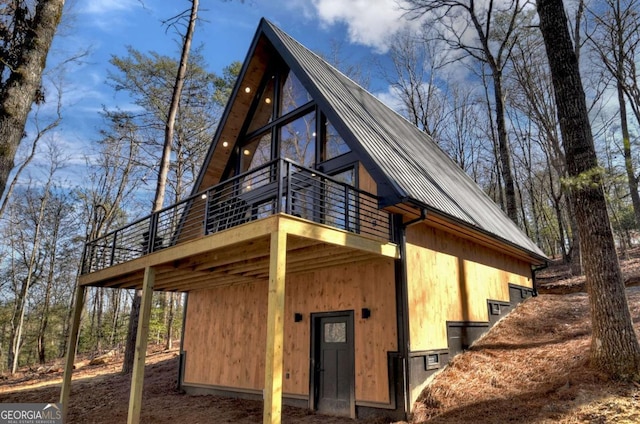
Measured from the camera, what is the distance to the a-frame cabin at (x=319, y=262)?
6117 millimetres

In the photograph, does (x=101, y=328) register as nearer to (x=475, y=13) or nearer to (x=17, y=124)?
(x=17, y=124)

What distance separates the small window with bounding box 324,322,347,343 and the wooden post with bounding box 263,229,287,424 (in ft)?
9.17

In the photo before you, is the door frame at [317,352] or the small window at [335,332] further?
the small window at [335,332]

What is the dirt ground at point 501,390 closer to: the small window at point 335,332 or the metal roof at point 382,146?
the small window at point 335,332

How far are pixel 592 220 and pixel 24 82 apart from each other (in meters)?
8.44

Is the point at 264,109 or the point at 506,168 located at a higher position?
the point at 506,168

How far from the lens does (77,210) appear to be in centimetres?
2103

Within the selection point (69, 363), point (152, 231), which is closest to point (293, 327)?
point (152, 231)

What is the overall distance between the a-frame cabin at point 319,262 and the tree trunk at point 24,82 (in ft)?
8.55

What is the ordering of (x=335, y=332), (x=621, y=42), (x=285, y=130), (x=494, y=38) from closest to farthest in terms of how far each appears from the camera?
(x=335, y=332) → (x=285, y=130) → (x=621, y=42) → (x=494, y=38)

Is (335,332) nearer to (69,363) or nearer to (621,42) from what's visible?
(69,363)

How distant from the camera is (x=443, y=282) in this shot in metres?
7.69

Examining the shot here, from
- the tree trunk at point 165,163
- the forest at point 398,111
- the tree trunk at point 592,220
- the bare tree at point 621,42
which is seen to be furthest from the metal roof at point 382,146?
the bare tree at point 621,42

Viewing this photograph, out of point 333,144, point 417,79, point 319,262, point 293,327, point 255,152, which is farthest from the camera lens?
point 417,79
